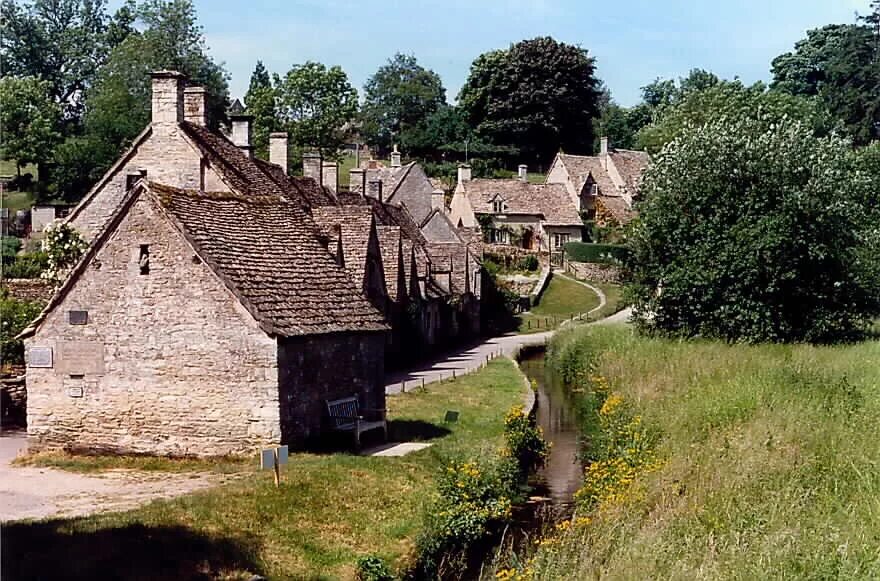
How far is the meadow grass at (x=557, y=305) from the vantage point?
66.2 metres

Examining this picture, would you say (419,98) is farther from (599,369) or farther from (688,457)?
(688,457)

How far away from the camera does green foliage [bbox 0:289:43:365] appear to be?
2748 cm

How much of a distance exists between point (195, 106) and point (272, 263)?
46.8ft

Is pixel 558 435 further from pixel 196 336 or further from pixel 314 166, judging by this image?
pixel 314 166

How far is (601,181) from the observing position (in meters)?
104

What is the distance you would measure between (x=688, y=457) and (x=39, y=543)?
1000 centimetres

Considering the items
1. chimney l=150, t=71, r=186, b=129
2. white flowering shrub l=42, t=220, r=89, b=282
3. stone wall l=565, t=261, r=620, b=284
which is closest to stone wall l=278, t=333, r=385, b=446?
chimney l=150, t=71, r=186, b=129

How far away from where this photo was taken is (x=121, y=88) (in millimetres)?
83188

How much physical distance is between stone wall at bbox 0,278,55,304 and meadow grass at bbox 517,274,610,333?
35829 millimetres

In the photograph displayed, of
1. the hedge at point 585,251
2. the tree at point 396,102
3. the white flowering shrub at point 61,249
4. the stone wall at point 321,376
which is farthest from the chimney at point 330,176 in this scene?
the tree at point 396,102

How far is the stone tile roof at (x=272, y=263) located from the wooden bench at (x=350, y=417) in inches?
60.0

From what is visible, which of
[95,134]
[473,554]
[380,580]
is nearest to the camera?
[380,580]

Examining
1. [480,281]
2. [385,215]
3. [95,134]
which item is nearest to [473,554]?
[385,215]

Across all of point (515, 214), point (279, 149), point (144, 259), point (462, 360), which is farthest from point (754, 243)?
point (515, 214)
